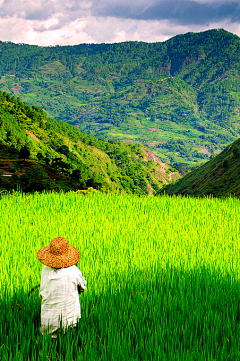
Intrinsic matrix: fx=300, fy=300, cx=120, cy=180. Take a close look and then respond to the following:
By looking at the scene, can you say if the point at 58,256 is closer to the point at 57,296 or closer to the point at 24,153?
the point at 57,296

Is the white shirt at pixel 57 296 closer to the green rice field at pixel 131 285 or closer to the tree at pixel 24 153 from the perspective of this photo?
the green rice field at pixel 131 285

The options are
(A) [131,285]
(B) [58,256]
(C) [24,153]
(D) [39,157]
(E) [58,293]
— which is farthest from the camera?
(D) [39,157]

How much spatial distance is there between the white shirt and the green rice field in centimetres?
20

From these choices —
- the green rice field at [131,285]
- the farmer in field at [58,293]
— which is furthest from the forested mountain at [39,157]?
the farmer in field at [58,293]

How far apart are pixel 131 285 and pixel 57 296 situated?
1764 millimetres

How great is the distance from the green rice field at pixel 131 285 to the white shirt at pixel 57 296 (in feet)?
0.64

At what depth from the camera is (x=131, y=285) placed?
16.7 ft

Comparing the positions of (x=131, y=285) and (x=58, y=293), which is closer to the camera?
(x=58, y=293)

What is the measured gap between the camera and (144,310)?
4176 millimetres

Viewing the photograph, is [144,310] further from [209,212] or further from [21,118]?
[21,118]

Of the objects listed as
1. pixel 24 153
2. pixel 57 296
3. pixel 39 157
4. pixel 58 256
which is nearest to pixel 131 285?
pixel 57 296

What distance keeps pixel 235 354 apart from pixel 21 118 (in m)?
128

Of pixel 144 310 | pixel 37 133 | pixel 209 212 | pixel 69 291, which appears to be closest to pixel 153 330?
pixel 144 310

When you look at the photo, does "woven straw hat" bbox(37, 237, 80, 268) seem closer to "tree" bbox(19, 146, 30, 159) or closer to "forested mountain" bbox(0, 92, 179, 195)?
"forested mountain" bbox(0, 92, 179, 195)
